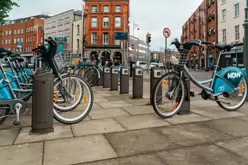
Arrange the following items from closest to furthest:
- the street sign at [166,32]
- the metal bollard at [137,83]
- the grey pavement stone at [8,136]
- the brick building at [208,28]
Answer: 1. the grey pavement stone at [8,136]
2. the metal bollard at [137,83]
3. the street sign at [166,32]
4. the brick building at [208,28]

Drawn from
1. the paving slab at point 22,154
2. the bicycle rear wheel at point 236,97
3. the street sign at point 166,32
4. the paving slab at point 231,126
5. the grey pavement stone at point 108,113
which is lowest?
the paving slab at point 22,154

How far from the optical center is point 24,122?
4.02 metres

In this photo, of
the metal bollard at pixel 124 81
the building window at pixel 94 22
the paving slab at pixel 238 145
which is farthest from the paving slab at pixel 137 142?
the building window at pixel 94 22

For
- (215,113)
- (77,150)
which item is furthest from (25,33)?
(77,150)

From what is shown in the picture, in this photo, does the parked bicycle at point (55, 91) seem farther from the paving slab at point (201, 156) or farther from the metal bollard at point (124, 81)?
the metal bollard at point (124, 81)

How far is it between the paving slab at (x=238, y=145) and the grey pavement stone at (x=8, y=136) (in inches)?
111

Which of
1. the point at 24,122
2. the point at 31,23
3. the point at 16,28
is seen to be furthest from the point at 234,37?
the point at 16,28

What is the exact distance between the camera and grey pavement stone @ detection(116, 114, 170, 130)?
3.70 meters

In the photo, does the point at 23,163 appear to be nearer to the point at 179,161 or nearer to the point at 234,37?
the point at 179,161

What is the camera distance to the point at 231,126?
366 cm

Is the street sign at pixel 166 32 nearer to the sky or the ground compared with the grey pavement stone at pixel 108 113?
nearer to the sky

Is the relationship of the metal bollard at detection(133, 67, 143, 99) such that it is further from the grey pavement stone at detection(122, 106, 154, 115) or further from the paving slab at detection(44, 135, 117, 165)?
the paving slab at detection(44, 135, 117, 165)

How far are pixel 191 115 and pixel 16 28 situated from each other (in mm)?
89175

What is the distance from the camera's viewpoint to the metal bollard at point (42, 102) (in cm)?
323
